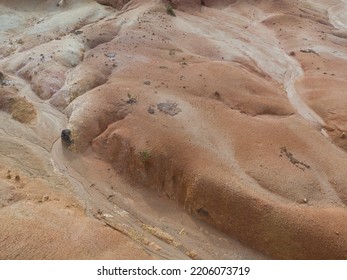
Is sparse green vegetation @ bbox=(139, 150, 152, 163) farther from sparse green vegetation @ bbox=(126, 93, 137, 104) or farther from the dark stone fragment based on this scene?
the dark stone fragment

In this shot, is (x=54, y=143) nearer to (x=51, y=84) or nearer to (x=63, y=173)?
(x=63, y=173)

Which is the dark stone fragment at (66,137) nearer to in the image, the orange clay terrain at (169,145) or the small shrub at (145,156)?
the orange clay terrain at (169,145)

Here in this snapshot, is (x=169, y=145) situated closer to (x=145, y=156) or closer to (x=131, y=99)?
(x=145, y=156)

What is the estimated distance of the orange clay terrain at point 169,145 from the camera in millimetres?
11406

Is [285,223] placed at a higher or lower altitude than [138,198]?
higher

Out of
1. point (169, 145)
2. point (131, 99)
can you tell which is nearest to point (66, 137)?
point (131, 99)

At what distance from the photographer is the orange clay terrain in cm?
1141

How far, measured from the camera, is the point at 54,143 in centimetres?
1568

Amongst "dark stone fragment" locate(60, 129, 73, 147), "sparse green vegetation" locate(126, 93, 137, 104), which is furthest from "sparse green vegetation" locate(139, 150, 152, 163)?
"dark stone fragment" locate(60, 129, 73, 147)

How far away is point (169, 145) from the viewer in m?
13.9

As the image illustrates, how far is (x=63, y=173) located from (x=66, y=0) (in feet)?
67.5

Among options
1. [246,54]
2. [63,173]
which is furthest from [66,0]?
[63,173]

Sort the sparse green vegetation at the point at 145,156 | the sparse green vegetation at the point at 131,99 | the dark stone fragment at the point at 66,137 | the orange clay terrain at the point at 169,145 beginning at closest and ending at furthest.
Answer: the orange clay terrain at the point at 169,145 → the sparse green vegetation at the point at 145,156 → the dark stone fragment at the point at 66,137 → the sparse green vegetation at the point at 131,99

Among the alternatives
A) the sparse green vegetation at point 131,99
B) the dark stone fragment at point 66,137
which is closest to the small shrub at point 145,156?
the sparse green vegetation at point 131,99
